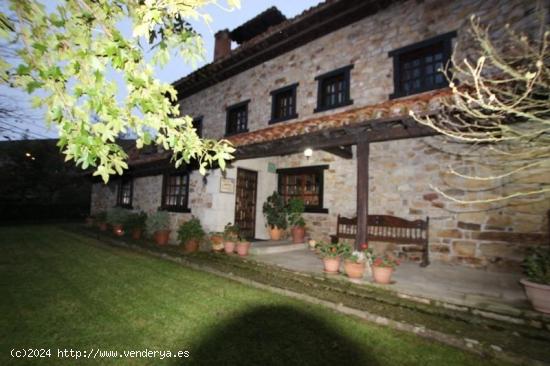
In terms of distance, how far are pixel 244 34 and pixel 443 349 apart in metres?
12.8


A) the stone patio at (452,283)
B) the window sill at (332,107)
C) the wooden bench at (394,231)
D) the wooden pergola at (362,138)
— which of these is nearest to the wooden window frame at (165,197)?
the stone patio at (452,283)

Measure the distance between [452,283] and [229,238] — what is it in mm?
5002

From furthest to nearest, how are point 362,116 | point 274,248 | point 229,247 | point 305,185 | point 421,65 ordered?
point 305,185, point 274,248, point 229,247, point 421,65, point 362,116

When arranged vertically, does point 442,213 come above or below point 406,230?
above

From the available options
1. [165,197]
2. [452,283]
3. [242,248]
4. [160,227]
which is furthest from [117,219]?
[452,283]

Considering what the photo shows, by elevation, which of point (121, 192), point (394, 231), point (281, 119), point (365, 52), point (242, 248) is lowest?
point (242, 248)

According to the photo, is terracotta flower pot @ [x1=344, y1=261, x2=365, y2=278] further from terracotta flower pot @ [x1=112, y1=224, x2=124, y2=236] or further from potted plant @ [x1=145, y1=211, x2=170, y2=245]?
terracotta flower pot @ [x1=112, y1=224, x2=124, y2=236]

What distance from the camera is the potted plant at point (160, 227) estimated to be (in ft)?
29.1

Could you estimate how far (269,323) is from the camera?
342 cm

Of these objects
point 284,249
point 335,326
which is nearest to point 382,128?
point 335,326

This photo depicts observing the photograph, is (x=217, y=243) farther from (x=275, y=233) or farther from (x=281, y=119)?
(x=281, y=119)

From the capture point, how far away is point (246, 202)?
9.03 m

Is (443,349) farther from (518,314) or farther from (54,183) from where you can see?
(54,183)

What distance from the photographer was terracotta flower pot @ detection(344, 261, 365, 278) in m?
4.90
